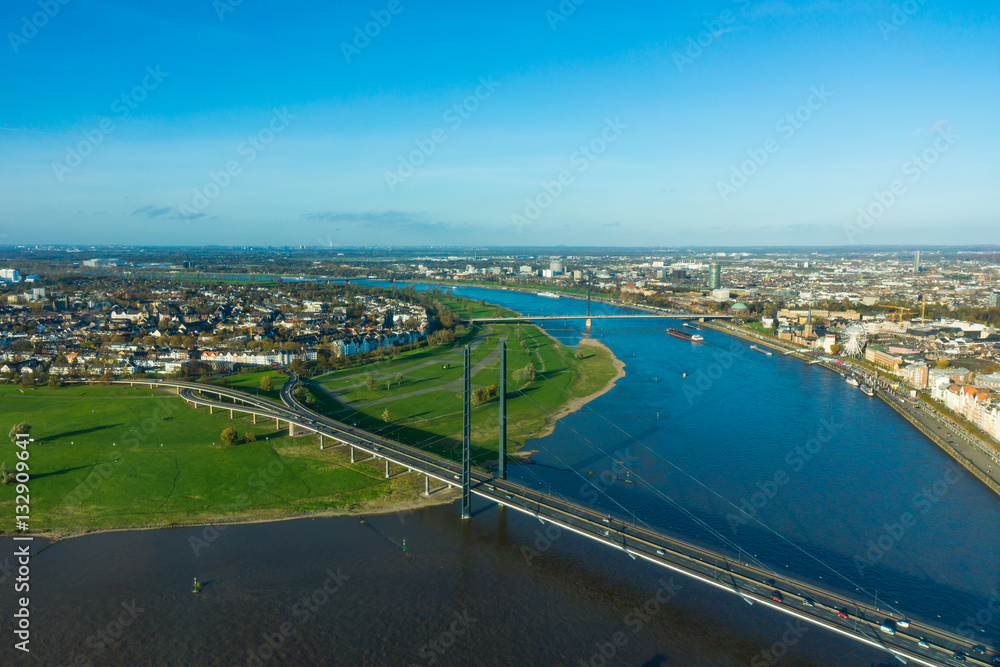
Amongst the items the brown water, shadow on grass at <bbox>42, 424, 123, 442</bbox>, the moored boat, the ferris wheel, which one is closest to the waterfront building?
the ferris wheel

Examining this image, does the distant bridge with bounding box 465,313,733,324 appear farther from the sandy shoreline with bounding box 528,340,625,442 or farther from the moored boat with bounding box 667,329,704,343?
the sandy shoreline with bounding box 528,340,625,442

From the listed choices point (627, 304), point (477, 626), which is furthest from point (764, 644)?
point (627, 304)

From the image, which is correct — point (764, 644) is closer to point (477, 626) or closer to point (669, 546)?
point (669, 546)

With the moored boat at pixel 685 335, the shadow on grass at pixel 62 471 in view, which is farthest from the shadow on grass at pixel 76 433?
the moored boat at pixel 685 335

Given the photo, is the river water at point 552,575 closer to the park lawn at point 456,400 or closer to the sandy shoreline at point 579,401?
the sandy shoreline at point 579,401

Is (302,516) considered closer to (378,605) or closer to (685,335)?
(378,605)

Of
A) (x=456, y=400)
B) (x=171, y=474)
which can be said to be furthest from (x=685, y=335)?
(x=171, y=474)
